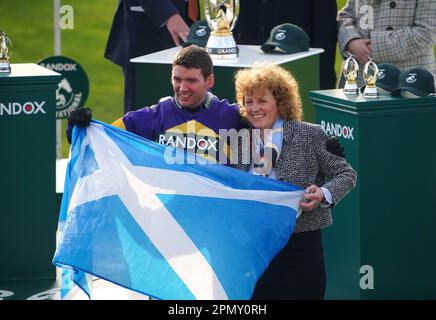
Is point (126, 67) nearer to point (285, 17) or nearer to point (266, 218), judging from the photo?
point (285, 17)

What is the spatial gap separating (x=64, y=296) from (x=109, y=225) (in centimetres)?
60

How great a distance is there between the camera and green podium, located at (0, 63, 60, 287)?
9586 mm

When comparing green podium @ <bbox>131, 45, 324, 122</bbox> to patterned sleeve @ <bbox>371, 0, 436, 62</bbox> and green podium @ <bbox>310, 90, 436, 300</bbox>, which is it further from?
green podium @ <bbox>310, 90, 436, 300</bbox>

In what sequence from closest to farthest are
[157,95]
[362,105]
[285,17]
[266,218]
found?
[266,218] < [362,105] < [157,95] < [285,17]

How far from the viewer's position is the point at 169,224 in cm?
777

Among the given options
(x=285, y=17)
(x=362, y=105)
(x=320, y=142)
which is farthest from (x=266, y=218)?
(x=285, y=17)

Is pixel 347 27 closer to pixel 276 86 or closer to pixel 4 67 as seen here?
pixel 4 67

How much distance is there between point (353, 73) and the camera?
9.02 meters

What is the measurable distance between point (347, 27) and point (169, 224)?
3.50m

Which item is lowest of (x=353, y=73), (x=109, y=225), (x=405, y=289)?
(x=405, y=289)

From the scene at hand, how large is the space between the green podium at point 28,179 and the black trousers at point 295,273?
2.43 m

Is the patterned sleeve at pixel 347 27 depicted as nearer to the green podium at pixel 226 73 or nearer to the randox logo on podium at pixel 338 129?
the green podium at pixel 226 73

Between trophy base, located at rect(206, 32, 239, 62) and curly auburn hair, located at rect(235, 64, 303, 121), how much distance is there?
1857mm

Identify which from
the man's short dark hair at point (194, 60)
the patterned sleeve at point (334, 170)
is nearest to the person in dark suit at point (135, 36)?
the man's short dark hair at point (194, 60)
